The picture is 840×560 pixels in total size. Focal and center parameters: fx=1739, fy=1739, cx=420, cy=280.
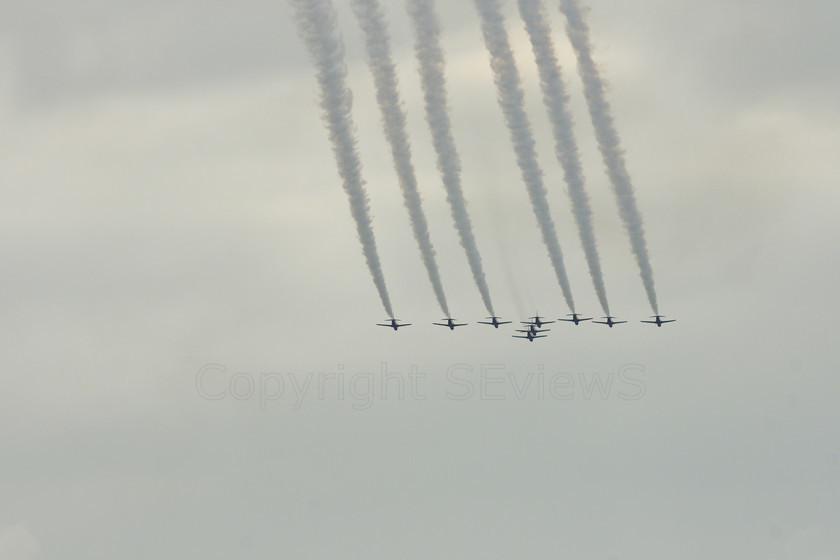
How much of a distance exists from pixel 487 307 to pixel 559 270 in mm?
3340

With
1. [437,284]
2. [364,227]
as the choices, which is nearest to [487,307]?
[437,284]

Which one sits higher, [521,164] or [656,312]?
[521,164]

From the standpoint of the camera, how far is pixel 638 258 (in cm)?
7231

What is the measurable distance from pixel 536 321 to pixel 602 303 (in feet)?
16.0

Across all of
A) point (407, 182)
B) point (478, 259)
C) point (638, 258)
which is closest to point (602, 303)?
point (638, 258)

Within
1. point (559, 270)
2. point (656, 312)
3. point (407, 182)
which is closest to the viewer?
point (407, 182)

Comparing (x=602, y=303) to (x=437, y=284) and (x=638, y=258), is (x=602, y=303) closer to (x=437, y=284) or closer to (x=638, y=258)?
(x=638, y=258)

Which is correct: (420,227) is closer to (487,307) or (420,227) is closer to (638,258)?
(487,307)

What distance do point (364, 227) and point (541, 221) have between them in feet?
24.1

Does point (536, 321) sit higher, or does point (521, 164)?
point (521, 164)

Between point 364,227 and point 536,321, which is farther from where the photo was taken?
point 536,321

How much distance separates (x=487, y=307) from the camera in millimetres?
71625

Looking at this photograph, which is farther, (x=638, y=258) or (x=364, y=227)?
(x=638, y=258)

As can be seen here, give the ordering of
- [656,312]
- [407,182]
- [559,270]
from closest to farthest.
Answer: [407,182], [559,270], [656,312]
